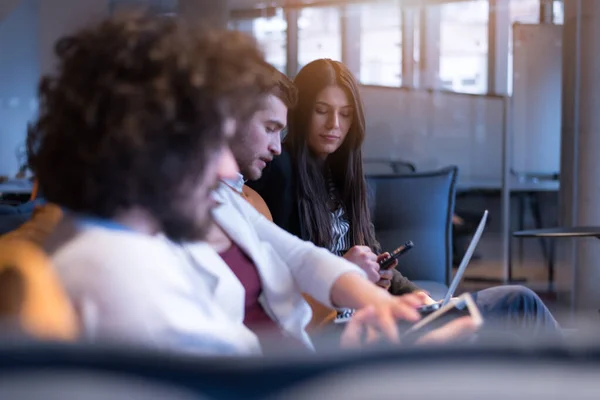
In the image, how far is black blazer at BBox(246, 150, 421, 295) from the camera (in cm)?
195

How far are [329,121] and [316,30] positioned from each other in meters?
6.40

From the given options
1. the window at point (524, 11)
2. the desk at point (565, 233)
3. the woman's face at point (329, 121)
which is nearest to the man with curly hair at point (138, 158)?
the woman's face at point (329, 121)

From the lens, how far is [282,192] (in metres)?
1.99

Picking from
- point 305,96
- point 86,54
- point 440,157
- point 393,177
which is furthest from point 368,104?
point 86,54

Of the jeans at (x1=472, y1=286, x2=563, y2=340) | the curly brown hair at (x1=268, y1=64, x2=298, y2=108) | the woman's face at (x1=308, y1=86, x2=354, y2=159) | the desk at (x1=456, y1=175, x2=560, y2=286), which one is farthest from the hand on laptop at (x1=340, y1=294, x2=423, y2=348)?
the desk at (x1=456, y1=175, x2=560, y2=286)

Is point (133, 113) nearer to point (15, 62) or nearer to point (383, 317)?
point (383, 317)

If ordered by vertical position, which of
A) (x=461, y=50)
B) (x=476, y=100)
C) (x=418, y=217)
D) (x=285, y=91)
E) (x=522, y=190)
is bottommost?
(x=522, y=190)

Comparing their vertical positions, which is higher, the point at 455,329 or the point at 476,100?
the point at 476,100

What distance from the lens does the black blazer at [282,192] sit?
195cm

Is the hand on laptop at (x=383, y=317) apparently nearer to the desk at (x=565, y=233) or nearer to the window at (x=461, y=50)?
the desk at (x=565, y=233)

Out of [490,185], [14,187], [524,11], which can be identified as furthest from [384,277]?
[524,11]

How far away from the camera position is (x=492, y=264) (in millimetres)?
6789

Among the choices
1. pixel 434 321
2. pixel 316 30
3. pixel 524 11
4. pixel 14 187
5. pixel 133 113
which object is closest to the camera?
pixel 133 113

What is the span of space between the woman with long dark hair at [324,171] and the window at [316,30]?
6.04 meters
